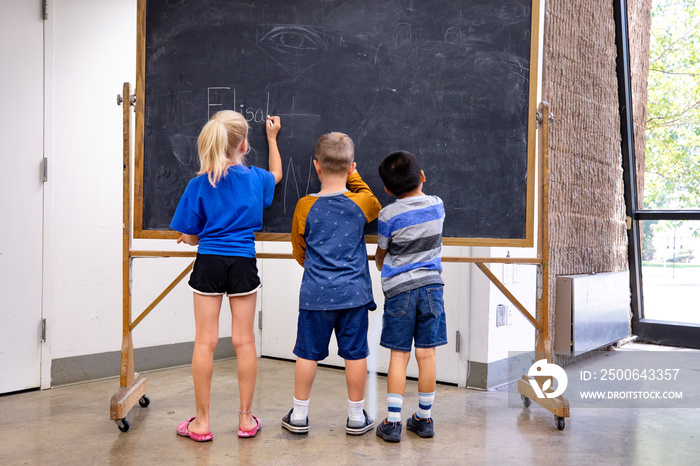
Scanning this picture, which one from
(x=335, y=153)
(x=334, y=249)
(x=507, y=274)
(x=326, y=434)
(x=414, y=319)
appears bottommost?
(x=326, y=434)

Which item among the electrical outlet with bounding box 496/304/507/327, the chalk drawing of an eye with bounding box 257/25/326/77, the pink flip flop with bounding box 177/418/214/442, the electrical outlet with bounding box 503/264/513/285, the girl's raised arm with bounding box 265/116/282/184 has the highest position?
the chalk drawing of an eye with bounding box 257/25/326/77

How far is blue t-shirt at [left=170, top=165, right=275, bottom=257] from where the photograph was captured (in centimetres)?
249

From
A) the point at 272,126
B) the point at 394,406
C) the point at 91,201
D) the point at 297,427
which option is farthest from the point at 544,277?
the point at 91,201

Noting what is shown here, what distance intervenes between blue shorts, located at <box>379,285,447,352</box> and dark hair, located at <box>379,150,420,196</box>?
0.41 meters

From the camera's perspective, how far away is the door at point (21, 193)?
3.23 m

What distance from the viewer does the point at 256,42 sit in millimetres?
2754

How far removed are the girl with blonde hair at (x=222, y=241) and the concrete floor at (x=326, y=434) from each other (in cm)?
22

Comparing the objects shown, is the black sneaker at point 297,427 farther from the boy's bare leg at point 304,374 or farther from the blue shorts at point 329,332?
the blue shorts at point 329,332

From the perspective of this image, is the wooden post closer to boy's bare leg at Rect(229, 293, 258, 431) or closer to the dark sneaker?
boy's bare leg at Rect(229, 293, 258, 431)

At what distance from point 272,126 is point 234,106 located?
0.20m

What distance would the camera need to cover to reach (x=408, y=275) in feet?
8.30

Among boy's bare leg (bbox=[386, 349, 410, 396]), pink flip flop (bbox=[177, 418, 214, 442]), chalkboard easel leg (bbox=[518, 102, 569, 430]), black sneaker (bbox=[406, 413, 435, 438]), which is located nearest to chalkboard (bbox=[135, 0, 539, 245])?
chalkboard easel leg (bbox=[518, 102, 569, 430])

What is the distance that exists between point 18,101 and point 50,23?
46 centimetres

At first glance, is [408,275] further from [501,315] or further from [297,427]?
[501,315]
